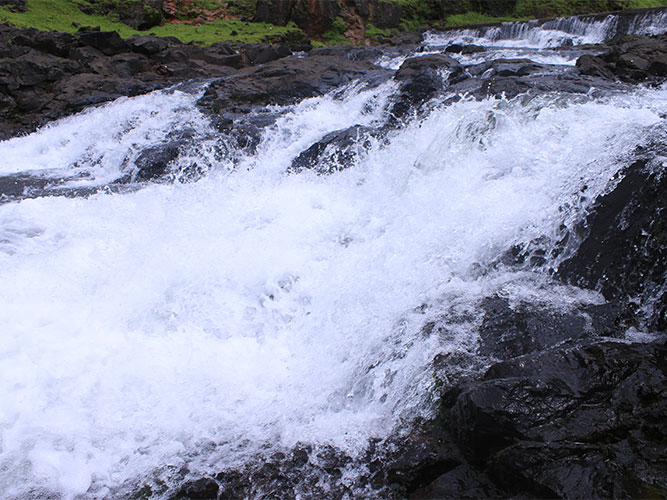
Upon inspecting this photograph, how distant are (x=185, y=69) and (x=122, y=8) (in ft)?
32.7

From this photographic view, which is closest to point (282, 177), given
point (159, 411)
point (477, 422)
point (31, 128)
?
point (159, 411)

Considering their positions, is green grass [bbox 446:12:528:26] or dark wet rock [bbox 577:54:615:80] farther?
green grass [bbox 446:12:528:26]

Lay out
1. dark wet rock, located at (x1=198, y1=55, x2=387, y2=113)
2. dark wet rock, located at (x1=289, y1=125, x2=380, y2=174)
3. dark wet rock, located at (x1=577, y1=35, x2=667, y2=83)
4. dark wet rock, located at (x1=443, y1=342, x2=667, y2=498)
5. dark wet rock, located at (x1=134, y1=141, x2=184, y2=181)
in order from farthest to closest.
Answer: dark wet rock, located at (x1=198, y1=55, x2=387, y2=113)
dark wet rock, located at (x1=577, y1=35, x2=667, y2=83)
dark wet rock, located at (x1=134, y1=141, x2=184, y2=181)
dark wet rock, located at (x1=289, y1=125, x2=380, y2=174)
dark wet rock, located at (x1=443, y1=342, x2=667, y2=498)

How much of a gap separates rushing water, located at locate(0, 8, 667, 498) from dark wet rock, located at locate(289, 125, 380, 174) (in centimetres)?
21

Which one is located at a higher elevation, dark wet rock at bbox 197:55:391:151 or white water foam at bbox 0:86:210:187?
dark wet rock at bbox 197:55:391:151

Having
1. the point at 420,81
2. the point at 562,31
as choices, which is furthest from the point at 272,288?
the point at 562,31

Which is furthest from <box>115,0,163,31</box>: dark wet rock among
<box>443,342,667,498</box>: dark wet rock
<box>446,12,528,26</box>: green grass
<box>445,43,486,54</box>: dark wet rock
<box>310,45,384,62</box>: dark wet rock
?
<box>443,342,667,498</box>: dark wet rock

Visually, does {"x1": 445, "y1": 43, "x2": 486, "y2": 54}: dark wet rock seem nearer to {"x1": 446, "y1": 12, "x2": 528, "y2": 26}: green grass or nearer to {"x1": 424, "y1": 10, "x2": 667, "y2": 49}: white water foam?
{"x1": 424, "y1": 10, "x2": 667, "y2": 49}: white water foam

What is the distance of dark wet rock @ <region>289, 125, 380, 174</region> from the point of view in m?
7.49

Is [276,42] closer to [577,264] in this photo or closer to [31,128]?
[31,128]

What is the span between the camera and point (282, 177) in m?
7.72

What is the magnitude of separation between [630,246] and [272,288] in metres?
3.44

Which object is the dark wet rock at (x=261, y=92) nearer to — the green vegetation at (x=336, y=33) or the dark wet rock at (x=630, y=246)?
the dark wet rock at (x=630, y=246)

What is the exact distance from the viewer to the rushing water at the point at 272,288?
340cm
